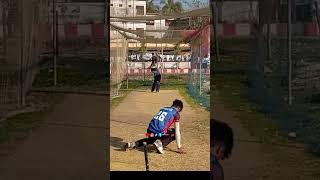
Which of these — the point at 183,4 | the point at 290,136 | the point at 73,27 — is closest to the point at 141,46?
the point at 183,4

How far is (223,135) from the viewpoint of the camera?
2924mm

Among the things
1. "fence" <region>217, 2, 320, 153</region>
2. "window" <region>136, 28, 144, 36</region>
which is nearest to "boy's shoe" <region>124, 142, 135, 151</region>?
"fence" <region>217, 2, 320, 153</region>

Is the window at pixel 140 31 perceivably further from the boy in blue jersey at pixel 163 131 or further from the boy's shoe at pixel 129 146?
the boy's shoe at pixel 129 146

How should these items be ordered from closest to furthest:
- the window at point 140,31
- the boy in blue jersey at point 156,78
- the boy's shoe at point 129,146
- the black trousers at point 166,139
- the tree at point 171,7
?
the black trousers at point 166,139
the boy's shoe at point 129,146
the tree at point 171,7
the boy in blue jersey at point 156,78
the window at point 140,31

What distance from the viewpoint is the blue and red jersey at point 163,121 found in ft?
12.8

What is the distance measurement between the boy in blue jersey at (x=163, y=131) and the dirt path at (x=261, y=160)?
103 centimetres

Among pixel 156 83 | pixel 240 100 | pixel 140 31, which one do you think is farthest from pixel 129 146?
pixel 140 31

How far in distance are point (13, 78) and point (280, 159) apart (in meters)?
1.64

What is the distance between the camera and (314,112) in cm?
278

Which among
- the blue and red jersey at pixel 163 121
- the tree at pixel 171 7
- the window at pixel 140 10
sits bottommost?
the blue and red jersey at pixel 163 121

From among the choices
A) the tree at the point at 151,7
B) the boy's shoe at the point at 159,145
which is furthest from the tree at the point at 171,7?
the boy's shoe at the point at 159,145

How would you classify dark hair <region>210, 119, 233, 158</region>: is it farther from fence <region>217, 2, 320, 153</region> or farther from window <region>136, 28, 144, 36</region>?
window <region>136, 28, 144, 36</region>

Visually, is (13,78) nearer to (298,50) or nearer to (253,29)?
(253,29)

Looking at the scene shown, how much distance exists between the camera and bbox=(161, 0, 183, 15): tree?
16.0 feet
